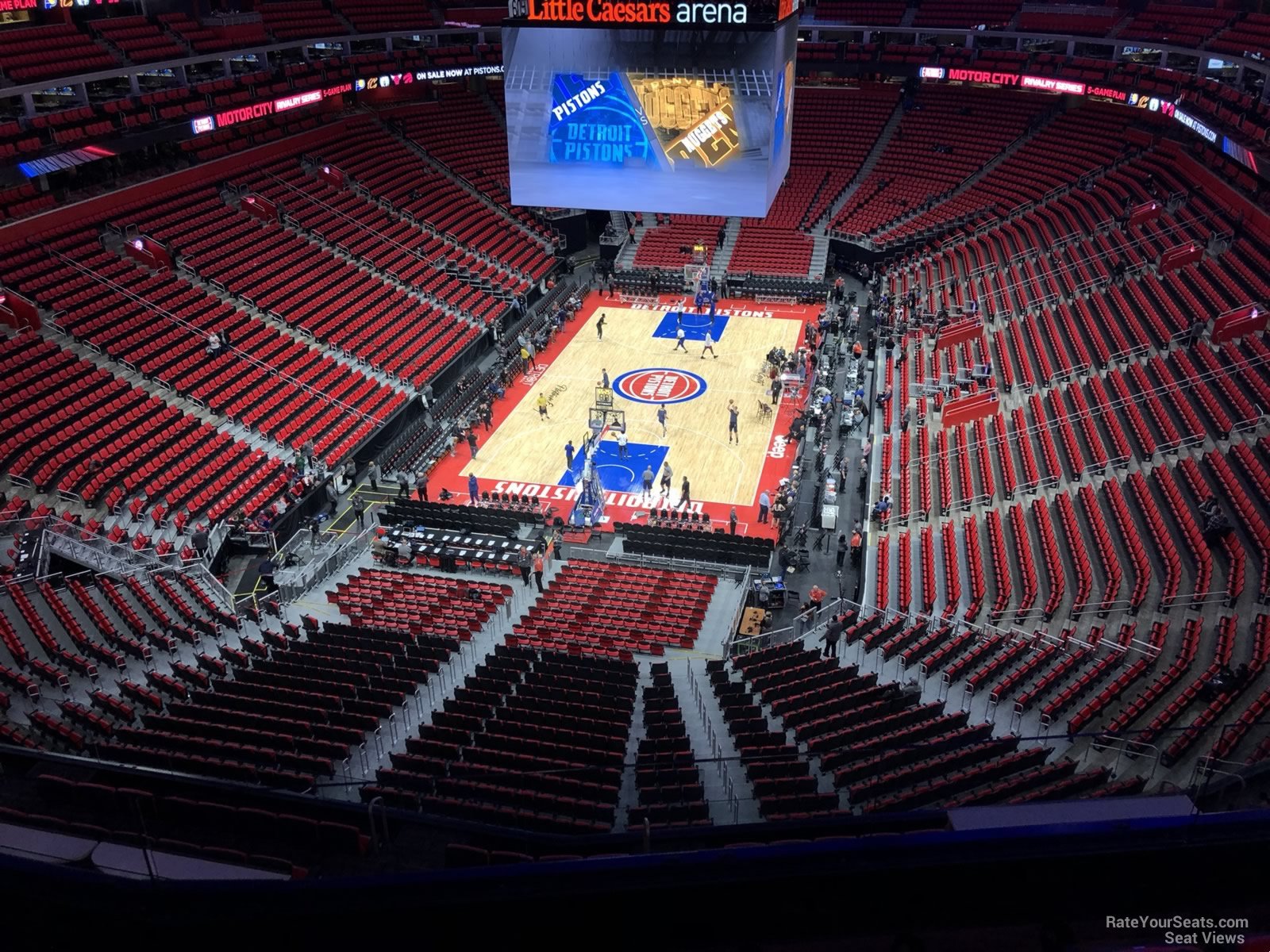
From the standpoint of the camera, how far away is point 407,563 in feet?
72.9

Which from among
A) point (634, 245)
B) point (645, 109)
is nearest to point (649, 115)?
point (645, 109)

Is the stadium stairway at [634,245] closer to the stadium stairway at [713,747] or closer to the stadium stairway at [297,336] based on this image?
the stadium stairway at [297,336]

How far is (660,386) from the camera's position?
32.4m

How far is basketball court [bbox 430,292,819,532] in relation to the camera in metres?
26.2

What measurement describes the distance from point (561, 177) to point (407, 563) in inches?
429

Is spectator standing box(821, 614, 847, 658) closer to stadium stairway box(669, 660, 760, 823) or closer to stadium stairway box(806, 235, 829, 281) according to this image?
stadium stairway box(669, 660, 760, 823)

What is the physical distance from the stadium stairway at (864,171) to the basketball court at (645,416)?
6.18 metres

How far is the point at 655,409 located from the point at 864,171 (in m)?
22.0

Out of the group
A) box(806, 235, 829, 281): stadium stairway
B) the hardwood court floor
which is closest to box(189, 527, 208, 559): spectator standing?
the hardwood court floor

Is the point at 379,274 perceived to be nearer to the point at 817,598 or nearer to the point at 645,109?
the point at 645,109

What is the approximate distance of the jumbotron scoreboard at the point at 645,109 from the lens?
2316 cm

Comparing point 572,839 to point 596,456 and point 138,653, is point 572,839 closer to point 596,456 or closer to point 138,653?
point 138,653

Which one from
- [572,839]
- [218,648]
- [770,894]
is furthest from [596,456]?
[770,894]

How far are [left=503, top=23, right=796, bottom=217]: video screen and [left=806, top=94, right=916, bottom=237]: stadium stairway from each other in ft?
60.2
